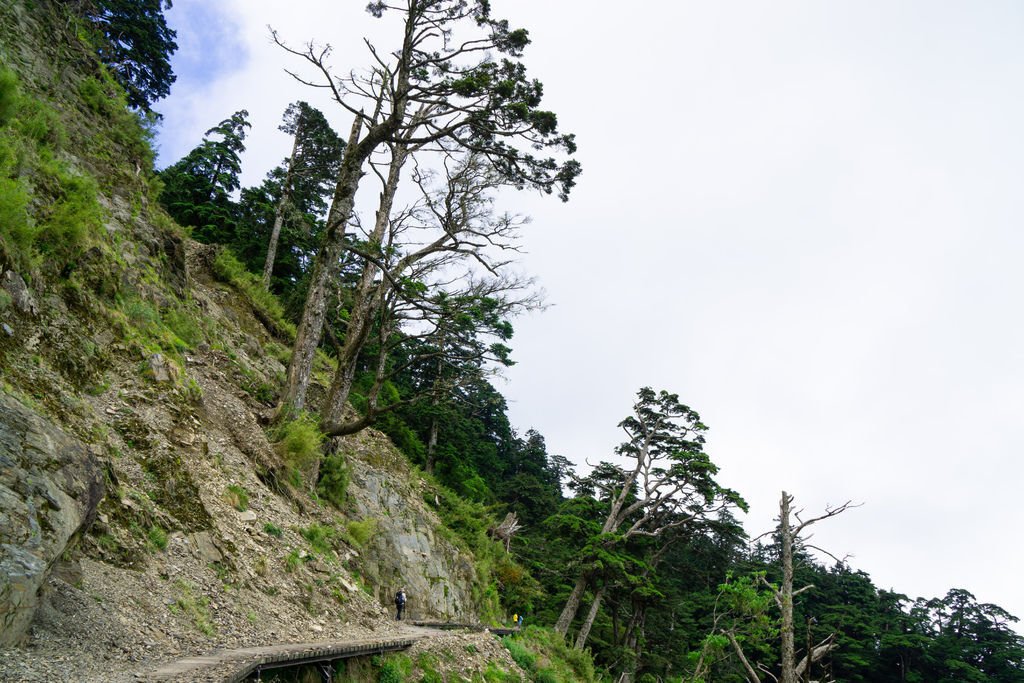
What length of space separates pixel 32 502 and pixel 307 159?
27.7 m

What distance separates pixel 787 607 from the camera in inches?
489

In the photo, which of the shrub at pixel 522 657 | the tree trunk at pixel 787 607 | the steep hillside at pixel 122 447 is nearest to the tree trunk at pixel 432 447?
the steep hillside at pixel 122 447

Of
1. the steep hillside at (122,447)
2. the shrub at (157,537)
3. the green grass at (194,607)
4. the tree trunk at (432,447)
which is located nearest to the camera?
the steep hillside at (122,447)

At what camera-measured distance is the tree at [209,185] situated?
27266mm

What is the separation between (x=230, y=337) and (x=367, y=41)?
8632 mm

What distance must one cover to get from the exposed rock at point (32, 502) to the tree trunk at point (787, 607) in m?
12.4

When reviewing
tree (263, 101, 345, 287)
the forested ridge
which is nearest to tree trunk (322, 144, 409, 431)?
the forested ridge

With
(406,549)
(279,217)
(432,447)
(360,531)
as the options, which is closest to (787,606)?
(360,531)

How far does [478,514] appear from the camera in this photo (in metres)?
26.0

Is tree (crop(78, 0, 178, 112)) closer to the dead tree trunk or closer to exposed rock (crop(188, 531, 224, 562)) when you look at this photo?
exposed rock (crop(188, 531, 224, 562))

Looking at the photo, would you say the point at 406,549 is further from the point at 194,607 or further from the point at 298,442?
the point at 194,607

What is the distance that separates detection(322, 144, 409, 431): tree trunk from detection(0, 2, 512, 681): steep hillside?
1201 mm

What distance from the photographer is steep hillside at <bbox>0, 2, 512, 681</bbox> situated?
492 cm

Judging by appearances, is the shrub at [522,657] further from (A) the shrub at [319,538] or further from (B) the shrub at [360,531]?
(A) the shrub at [319,538]
